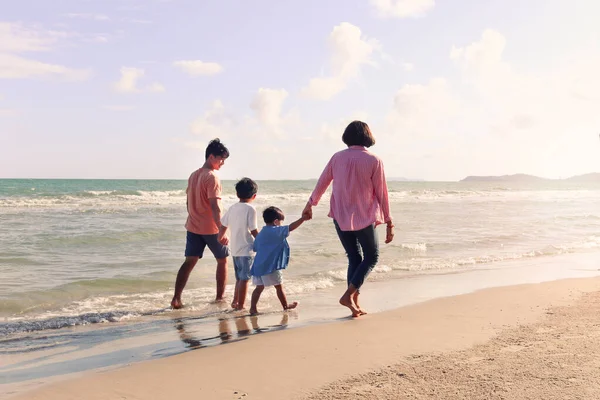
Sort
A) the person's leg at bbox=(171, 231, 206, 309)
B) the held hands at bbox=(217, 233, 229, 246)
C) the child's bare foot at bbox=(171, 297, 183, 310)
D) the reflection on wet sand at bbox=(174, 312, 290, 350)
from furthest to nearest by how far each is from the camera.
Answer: the person's leg at bbox=(171, 231, 206, 309) < the child's bare foot at bbox=(171, 297, 183, 310) < the held hands at bbox=(217, 233, 229, 246) < the reflection on wet sand at bbox=(174, 312, 290, 350)

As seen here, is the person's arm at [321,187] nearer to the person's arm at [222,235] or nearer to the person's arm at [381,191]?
the person's arm at [381,191]

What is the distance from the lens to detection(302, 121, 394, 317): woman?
17.2 feet

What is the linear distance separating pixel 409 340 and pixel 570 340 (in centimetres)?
116

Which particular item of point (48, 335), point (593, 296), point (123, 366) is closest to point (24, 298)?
point (48, 335)

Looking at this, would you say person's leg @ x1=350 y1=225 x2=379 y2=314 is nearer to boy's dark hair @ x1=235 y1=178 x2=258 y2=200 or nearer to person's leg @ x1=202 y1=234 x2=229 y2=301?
boy's dark hair @ x1=235 y1=178 x2=258 y2=200

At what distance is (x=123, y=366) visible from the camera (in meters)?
3.91

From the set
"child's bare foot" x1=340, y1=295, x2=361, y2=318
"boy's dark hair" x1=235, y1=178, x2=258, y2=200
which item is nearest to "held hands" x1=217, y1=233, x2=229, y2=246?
"boy's dark hair" x1=235, y1=178, x2=258, y2=200

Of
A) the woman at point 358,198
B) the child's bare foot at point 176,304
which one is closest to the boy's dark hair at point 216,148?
the woman at point 358,198

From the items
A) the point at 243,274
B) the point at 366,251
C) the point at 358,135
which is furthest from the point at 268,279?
the point at 358,135

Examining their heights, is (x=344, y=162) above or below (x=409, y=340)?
above

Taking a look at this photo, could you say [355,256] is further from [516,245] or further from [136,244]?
[516,245]

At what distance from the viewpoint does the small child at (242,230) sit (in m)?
5.79

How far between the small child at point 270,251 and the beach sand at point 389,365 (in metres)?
1.01

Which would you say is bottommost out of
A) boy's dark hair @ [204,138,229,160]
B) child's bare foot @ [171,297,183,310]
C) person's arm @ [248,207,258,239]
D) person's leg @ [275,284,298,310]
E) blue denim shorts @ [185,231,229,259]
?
child's bare foot @ [171,297,183,310]
